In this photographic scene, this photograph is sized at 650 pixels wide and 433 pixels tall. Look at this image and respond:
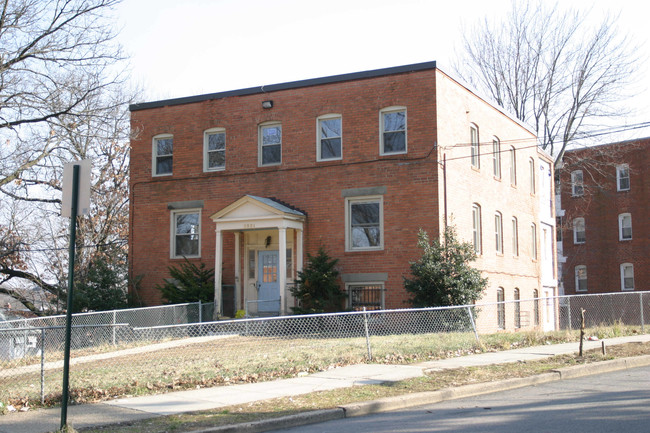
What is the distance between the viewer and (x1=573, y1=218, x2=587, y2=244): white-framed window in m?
48.5

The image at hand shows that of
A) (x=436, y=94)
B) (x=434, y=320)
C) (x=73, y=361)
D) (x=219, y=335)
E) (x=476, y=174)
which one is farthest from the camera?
(x=476, y=174)

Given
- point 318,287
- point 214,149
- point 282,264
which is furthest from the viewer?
point 214,149

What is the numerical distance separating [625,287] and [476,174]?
25.6m

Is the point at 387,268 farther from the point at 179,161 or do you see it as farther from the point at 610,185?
the point at 610,185

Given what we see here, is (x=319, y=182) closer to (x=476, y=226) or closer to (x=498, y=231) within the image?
(x=476, y=226)

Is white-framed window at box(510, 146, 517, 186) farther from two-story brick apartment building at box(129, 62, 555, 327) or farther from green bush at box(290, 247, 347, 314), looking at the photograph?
green bush at box(290, 247, 347, 314)

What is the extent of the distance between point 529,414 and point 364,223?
14.5 m

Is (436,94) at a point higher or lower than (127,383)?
higher

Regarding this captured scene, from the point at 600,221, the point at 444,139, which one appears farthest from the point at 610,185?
the point at 444,139

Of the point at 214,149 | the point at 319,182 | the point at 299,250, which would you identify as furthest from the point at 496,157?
the point at 214,149

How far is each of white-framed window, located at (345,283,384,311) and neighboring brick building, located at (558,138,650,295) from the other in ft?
80.1

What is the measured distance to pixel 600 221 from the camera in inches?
1866

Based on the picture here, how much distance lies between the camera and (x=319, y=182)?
2364 cm

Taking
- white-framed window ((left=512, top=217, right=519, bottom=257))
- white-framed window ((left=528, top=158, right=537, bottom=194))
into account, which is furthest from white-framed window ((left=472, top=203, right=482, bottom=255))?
white-framed window ((left=528, top=158, right=537, bottom=194))
